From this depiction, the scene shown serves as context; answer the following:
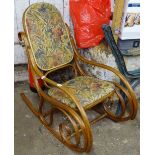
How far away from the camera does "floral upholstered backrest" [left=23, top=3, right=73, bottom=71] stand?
1956 mm

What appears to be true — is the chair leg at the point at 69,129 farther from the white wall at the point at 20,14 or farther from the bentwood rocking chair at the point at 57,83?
the white wall at the point at 20,14

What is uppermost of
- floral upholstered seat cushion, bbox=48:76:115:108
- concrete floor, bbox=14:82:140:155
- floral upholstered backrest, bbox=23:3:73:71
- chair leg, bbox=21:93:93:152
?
floral upholstered backrest, bbox=23:3:73:71

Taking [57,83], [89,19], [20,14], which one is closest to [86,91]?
[57,83]

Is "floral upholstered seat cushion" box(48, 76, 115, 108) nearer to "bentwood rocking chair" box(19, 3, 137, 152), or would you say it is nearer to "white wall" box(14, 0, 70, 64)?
"bentwood rocking chair" box(19, 3, 137, 152)

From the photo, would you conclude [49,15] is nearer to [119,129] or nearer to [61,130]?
[61,130]

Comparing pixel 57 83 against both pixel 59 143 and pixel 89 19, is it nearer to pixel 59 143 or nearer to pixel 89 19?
pixel 59 143

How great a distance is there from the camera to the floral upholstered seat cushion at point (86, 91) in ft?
5.97

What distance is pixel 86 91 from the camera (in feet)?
6.23

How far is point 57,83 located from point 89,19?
673mm

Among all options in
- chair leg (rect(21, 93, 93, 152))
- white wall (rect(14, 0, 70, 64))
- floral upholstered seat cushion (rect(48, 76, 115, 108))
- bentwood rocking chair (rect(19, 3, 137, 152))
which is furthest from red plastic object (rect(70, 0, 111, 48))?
chair leg (rect(21, 93, 93, 152))

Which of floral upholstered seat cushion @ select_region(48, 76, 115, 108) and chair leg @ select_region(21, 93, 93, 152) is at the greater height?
floral upholstered seat cushion @ select_region(48, 76, 115, 108)

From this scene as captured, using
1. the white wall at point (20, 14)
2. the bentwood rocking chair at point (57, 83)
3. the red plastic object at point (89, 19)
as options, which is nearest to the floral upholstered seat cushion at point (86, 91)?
the bentwood rocking chair at point (57, 83)

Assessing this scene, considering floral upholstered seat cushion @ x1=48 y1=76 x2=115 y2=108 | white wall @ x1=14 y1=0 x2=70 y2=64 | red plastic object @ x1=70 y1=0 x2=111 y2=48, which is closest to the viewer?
floral upholstered seat cushion @ x1=48 y1=76 x2=115 y2=108
